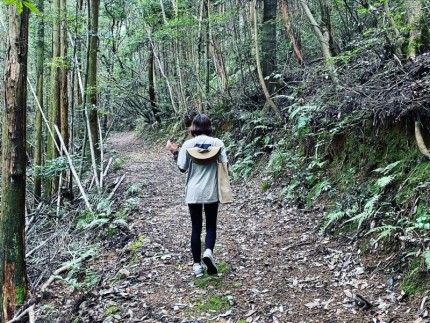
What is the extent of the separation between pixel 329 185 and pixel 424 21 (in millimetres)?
3162

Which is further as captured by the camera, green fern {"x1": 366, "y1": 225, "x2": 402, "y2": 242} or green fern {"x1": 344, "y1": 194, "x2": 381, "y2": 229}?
green fern {"x1": 344, "y1": 194, "x2": 381, "y2": 229}

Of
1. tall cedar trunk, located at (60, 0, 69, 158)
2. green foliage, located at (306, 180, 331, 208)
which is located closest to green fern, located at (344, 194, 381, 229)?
green foliage, located at (306, 180, 331, 208)

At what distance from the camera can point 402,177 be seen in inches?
219

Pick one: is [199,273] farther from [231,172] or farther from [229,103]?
[229,103]

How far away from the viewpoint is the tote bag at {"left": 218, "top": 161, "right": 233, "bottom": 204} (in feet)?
17.6

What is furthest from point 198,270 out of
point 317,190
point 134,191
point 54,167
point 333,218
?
point 54,167

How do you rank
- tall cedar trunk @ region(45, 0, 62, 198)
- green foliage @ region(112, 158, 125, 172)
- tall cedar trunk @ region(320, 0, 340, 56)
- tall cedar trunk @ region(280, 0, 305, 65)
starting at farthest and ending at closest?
green foliage @ region(112, 158, 125, 172), tall cedar trunk @ region(45, 0, 62, 198), tall cedar trunk @ region(280, 0, 305, 65), tall cedar trunk @ region(320, 0, 340, 56)

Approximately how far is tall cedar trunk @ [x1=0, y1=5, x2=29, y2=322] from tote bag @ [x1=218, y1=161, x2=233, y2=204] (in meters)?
3.32

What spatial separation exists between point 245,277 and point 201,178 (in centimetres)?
155

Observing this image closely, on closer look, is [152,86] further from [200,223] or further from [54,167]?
[200,223]

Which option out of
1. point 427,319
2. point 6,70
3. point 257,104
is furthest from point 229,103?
point 427,319

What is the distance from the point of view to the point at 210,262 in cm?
545

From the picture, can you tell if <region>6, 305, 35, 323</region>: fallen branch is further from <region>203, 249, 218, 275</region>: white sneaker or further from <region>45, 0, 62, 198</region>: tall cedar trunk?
<region>45, 0, 62, 198</region>: tall cedar trunk

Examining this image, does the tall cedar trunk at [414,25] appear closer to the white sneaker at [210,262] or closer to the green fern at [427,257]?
the green fern at [427,257]
